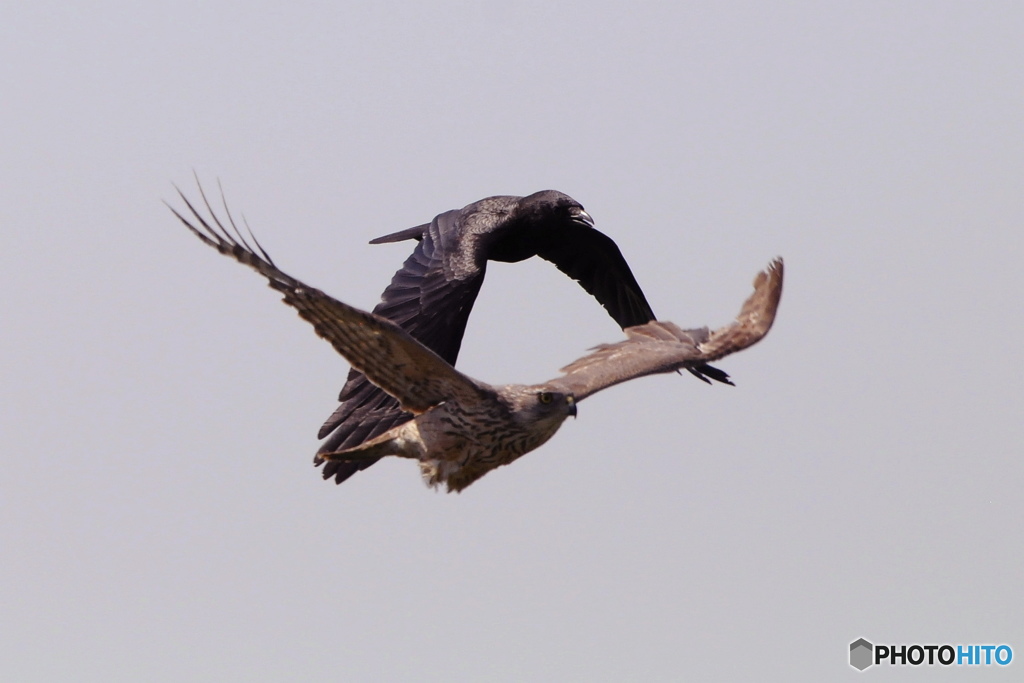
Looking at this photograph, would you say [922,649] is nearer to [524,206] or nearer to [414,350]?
[524,206]

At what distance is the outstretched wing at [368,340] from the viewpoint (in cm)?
735

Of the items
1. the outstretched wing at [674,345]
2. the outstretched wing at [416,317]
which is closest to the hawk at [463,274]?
the outstretched wing at [416,317]

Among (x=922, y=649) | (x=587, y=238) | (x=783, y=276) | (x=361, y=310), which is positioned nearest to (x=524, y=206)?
(x=587, y=238)

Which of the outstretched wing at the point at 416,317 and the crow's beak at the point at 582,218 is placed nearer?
the outstretched wing at the point at 416,317

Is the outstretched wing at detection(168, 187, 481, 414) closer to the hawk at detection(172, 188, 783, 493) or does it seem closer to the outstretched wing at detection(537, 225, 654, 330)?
the hawk at detection(172, 188, 783, 493)

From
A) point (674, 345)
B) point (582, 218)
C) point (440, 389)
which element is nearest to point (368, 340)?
point (440, 389)

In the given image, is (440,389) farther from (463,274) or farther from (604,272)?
(604,272)

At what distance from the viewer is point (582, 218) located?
1234cm

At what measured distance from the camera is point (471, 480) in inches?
328

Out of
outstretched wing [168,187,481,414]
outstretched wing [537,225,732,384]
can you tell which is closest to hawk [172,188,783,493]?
outstretched wing [168,187,481,414]

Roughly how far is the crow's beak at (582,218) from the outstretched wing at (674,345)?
→ 2.81 m

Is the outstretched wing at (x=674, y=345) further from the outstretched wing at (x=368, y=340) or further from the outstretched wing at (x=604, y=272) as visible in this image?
the outstretched wing at (x=604, y=272)

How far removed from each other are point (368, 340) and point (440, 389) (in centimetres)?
59

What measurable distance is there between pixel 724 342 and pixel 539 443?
1554 millimetres
